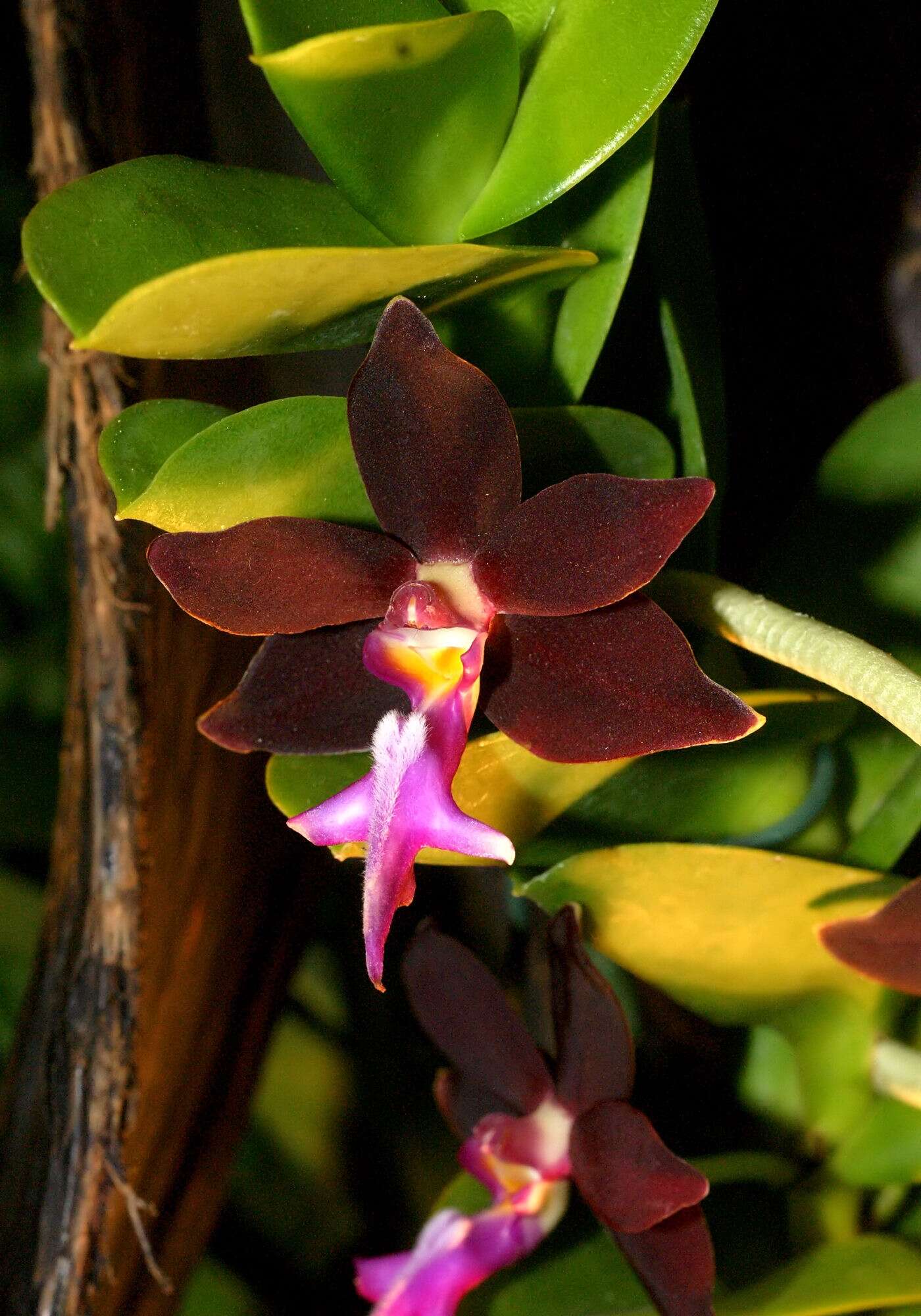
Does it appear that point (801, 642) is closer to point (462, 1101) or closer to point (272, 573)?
point (272, 573)

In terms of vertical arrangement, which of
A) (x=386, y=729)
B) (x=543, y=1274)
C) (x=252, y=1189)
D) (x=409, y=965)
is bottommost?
(x=252, y=1189)

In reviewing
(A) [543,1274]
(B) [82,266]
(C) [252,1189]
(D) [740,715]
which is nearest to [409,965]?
(A) [543,1274]

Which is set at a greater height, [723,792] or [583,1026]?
[723,792]

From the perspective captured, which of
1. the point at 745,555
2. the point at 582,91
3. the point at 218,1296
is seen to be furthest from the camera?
the point at 218,1296

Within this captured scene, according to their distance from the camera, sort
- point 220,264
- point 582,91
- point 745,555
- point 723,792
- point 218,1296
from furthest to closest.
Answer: point 218,1296 < point 745,555 < point 723,792 < point 582,91 < point 220,264

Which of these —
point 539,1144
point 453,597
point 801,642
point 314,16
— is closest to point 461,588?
point 453,597

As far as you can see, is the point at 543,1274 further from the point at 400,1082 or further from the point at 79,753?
the point at 400,1082
